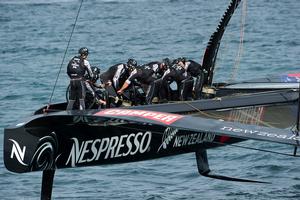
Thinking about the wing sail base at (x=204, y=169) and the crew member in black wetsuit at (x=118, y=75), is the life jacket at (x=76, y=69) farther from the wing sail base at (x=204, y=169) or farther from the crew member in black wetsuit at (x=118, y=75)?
the wing sail base at (x=204, y=169)

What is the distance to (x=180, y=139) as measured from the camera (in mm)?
14094

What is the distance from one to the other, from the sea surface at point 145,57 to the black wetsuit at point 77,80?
1.07 feet

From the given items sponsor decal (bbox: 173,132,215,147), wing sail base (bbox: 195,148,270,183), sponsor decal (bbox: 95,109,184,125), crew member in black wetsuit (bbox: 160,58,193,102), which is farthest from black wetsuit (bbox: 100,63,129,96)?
wing sail base (bbox: 195,148,270,183)

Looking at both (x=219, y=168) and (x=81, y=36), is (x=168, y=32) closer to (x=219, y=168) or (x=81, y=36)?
(x=81, y=36)

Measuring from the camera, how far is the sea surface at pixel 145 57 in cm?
1505

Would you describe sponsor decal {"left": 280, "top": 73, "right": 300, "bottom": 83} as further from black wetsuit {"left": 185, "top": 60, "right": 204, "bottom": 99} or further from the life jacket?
the life jacket

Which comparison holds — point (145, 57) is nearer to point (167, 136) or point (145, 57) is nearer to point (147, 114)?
point (167, 136)

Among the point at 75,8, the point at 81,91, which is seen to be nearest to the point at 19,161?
the point at 81,91

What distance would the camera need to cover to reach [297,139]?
1113 centimetres

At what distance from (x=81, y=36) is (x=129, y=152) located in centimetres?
2248

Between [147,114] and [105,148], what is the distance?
1.44m

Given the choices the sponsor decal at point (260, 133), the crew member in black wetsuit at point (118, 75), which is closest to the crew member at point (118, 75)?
the crew member in black wetsuit at point (118, 75)

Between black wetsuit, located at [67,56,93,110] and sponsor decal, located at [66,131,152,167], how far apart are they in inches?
21.1

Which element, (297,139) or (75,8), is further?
(75,8)
